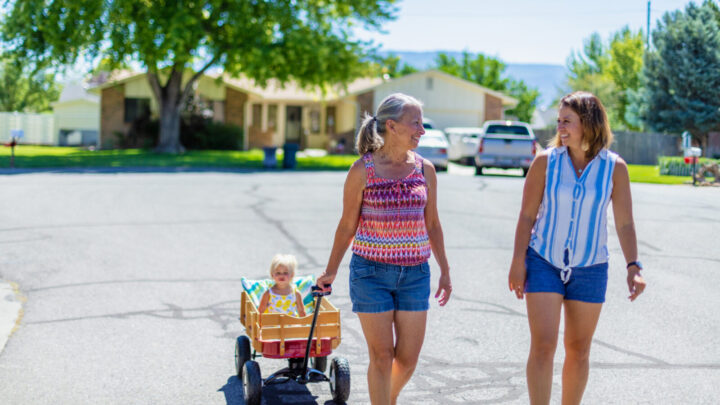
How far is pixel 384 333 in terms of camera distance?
4133 mm

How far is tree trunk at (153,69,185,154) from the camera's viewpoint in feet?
120

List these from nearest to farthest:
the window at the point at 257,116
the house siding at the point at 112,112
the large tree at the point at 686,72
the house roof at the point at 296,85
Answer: the large tree at the point at 686,72 < the house roof at the point at 296,85 < the house siding at the point at 112,112 < the window at the point at 257,116

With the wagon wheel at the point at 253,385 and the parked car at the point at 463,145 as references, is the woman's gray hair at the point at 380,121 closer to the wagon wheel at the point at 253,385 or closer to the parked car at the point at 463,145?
the wagon wheel at the point at 253,385

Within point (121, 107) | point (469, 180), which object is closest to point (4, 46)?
point (121, 107)

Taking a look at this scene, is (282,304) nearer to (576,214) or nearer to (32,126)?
(576,214)

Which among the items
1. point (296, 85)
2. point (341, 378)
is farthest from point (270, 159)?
point (341, 378)

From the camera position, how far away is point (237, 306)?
764 cm

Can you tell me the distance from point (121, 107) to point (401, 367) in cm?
4255

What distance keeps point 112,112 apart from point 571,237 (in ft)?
141

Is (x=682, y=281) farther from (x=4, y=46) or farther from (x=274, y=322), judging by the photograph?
(x=4, y=46)

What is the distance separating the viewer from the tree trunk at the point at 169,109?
36.5 meters

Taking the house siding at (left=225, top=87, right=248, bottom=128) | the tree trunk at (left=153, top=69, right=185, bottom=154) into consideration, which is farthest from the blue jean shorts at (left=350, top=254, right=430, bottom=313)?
the house siding at (left=225, top=87, right=248, bottom=128)

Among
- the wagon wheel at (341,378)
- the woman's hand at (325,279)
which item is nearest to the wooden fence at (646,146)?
the wagon wheel at (341,378)

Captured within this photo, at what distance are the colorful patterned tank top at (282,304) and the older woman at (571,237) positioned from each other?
1.53 meters
